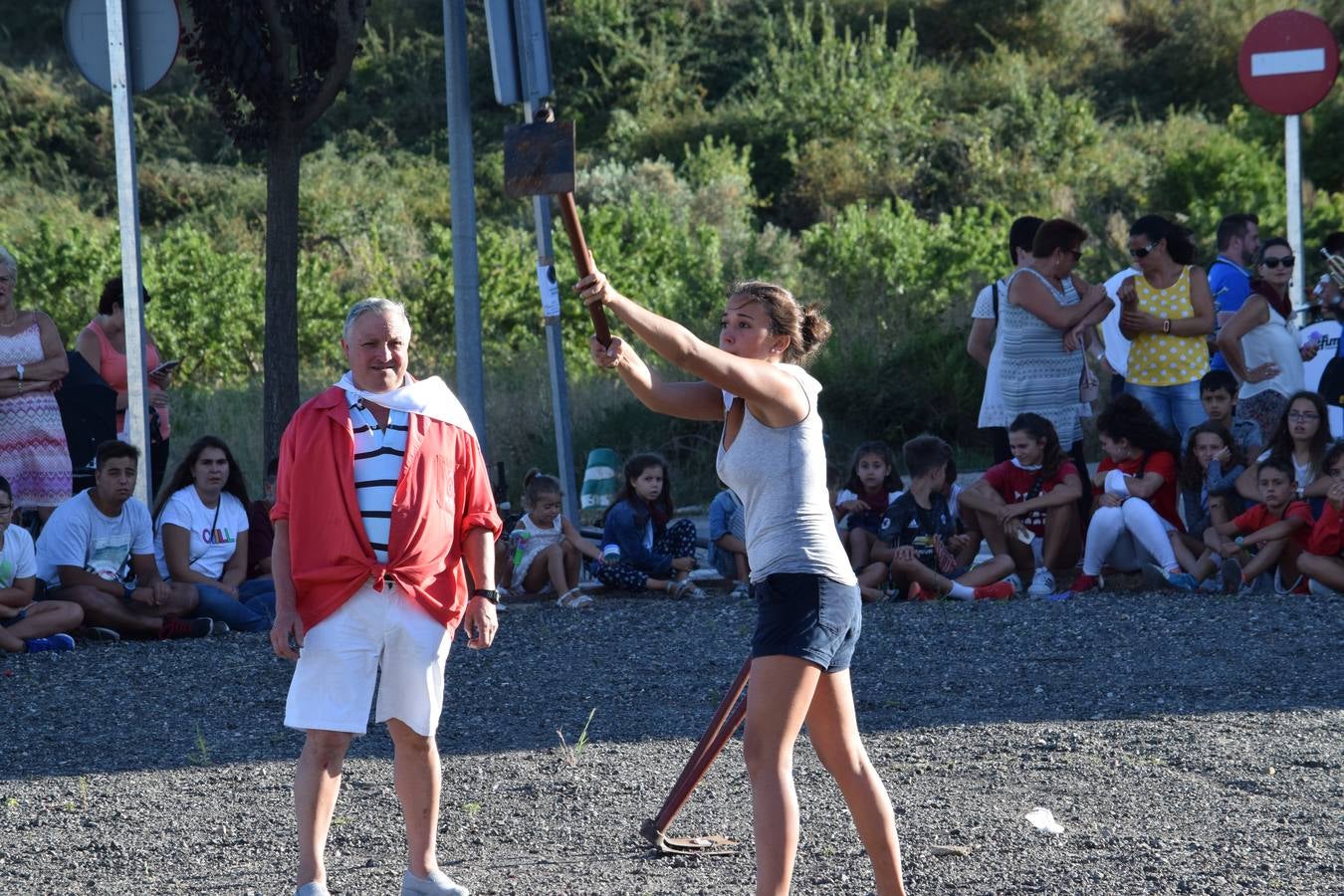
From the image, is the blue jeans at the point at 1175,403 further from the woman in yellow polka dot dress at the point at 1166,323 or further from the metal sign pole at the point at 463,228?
the metal sign pole at the point at 463,228

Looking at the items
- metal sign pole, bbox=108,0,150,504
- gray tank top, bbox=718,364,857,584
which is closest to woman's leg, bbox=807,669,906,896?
gray tank top, bbox=718,364,857,584

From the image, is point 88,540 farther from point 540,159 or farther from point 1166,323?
point 1166,323

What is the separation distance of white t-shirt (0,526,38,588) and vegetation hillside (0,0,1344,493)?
18.2ft

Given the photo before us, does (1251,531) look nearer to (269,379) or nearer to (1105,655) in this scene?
(1105,655)

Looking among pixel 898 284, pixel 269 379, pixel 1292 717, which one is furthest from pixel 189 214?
pixel 1292 717

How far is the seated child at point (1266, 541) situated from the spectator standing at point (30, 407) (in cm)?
596

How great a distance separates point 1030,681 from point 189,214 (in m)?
24.0

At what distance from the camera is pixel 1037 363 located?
9406 mm

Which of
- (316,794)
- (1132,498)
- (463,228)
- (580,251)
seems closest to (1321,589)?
(1132,498)

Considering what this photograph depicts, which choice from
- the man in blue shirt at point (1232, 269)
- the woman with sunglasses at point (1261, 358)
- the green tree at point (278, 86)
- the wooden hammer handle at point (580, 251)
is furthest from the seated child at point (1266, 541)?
the green tree at point (278, 86)

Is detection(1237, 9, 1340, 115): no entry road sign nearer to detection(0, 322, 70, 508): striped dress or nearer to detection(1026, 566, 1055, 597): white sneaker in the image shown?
detection(1026, 566, 1055, 597): white sneaker

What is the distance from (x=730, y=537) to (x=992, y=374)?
1.74 metres

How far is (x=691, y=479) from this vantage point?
12.6m

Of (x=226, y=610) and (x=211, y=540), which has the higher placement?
(x=211, y=540)
